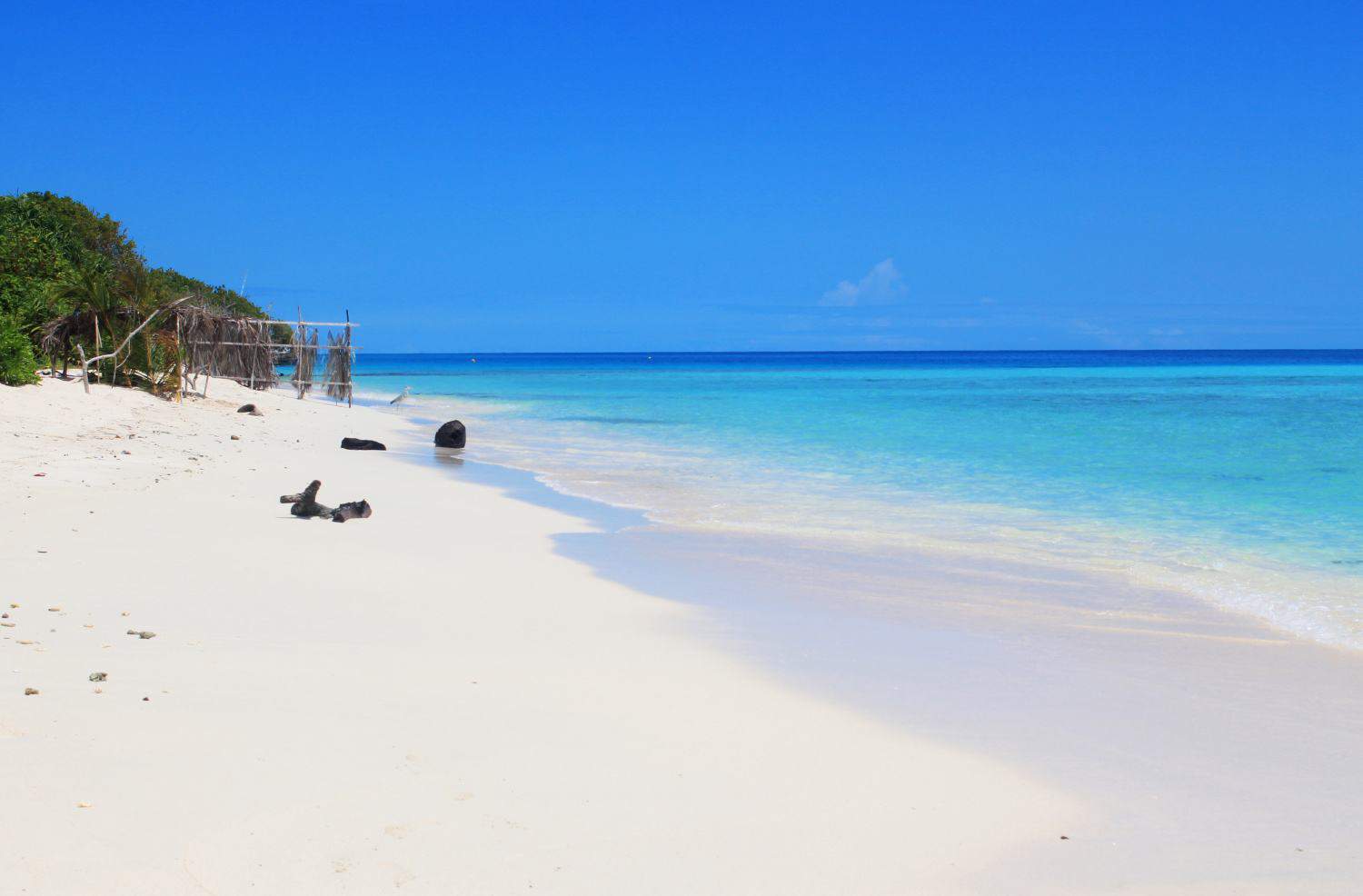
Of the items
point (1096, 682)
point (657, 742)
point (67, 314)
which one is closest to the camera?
point (657, 742)

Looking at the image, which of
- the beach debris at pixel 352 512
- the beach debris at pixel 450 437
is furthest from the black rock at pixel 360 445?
the beach debris at pixel 352 512

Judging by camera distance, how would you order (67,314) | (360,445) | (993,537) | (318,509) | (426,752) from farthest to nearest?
(67,314), (360,445), (993,537), (318,509), (426,752)

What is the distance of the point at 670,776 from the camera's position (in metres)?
3.78

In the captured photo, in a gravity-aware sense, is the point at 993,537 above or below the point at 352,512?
below

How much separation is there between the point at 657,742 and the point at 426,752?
91 centimetres

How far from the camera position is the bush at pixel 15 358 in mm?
15188

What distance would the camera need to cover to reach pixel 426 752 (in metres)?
3.81

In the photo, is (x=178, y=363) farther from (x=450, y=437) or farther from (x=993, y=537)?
(x=993, y=537)

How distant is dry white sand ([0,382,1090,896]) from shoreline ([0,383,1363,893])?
16 mm

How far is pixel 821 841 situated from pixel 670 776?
675mm

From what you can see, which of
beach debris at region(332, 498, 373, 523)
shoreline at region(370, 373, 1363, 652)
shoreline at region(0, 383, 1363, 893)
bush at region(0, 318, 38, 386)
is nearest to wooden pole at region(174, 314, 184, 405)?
bush at region(0, 318, 38, 386)

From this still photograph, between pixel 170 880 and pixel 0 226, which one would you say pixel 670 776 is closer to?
pixel 170 880

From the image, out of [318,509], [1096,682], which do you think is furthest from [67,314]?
[1096,682]

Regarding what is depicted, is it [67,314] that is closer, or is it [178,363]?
[67,314]
